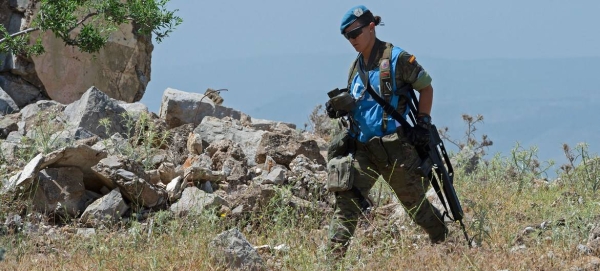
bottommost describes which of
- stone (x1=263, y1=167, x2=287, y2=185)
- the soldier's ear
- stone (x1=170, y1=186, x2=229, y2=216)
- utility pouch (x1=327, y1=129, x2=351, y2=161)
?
stone (x1=170, y1=186, x2=229, y2=216)

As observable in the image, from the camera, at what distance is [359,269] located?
5770 mm

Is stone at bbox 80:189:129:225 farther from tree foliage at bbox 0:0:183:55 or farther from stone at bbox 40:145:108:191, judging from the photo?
tree foliage at bbox 0:0:183:55

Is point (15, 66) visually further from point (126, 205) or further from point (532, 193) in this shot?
point (532, 193)

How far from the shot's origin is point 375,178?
6.09m

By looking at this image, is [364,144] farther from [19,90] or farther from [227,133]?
[19,90]

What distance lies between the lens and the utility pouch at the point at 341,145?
20.1 feet

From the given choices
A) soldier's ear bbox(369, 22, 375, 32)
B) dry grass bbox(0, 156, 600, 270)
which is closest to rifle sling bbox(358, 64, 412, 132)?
soldier's ear bbox(369, 22, 375, 32)

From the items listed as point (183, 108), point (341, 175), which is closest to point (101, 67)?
point (183, 108)

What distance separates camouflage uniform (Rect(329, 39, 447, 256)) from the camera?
5.96 metres

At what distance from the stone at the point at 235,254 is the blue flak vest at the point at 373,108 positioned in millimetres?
1015

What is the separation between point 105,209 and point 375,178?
233 centimetres

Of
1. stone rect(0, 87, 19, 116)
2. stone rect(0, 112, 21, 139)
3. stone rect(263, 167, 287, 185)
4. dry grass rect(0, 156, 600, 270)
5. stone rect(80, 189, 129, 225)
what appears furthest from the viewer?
stone rect(0, 87, 19, 116)

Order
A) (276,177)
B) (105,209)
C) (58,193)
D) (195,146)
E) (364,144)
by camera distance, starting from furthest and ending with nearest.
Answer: (195,146) → (276,177) → (58,193) → (105,209) → (364,144)

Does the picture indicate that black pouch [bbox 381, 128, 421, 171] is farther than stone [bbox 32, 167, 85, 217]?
No
